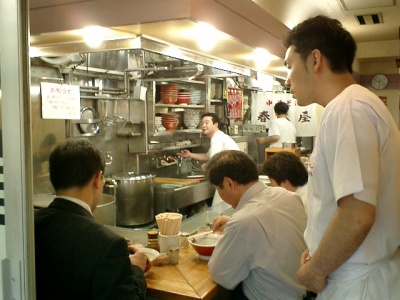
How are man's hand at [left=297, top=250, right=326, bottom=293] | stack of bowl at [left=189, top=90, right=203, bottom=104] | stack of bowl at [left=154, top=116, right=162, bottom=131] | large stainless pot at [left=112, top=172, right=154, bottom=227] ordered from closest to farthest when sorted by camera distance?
man's hand at [left=297, top=250, right=326, bottom=293] < large stainless pot at [left=112, top=172, right=154, bottom=227] < stack of bowl at [left=154, top=116, right=162, bottom=131] < stack of bowl at [left=189, top=90, right=203, bottom=104]

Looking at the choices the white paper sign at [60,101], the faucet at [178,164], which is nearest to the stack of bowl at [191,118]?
the faucet at [178,164]

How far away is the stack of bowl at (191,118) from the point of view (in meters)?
5.45

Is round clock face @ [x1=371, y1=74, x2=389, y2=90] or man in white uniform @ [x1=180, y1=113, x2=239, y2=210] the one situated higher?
round clock face @ [x1=371, y1=74, x2=389, y2=90]

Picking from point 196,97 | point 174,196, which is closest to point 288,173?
point 174,196

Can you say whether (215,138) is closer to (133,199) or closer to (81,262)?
(133,199)

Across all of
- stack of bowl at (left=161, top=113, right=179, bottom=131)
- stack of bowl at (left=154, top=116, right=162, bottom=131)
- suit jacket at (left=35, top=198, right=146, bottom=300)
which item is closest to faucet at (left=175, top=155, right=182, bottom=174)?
stack of bowl at (left=161, top=113, right=179, bottom=131)

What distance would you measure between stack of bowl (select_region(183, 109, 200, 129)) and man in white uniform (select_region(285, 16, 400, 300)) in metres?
3.93

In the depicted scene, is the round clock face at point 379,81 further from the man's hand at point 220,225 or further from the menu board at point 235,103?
the man's hand at point 220,225

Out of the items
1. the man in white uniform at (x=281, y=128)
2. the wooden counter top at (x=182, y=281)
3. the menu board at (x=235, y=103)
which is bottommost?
the wooden counter top at (x=182, y=281)

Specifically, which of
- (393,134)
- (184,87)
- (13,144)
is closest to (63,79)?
(184,87)

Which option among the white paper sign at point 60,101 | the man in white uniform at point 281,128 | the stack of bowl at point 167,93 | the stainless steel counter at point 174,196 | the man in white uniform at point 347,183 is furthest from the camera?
the man in white uniform at point 281,128

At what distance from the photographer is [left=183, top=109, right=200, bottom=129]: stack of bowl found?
5445 millimetres

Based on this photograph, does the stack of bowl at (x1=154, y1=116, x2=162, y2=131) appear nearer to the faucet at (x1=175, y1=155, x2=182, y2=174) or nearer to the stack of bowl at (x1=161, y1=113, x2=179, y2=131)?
the stack of bowl at (x1=161, y1=113, x2=179, y2=131)

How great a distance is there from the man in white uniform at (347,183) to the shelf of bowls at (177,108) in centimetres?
330
